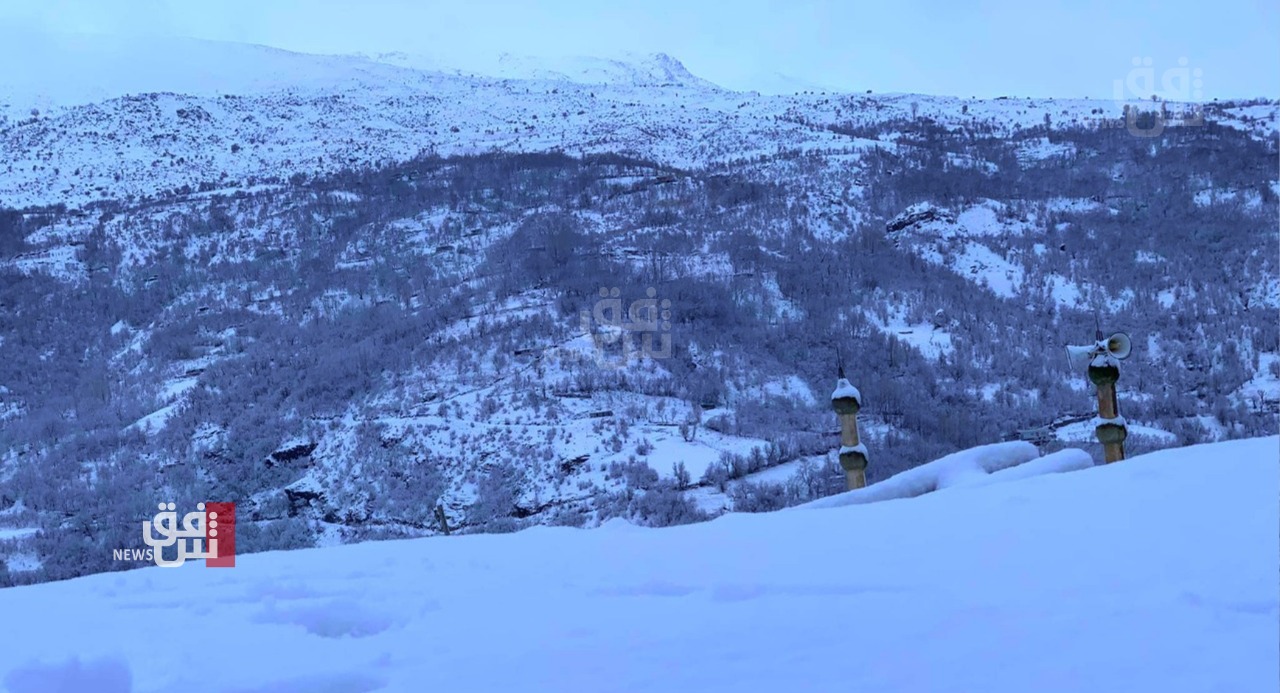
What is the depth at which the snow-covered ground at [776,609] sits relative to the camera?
3.20m

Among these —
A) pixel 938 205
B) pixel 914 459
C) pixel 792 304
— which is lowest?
pixel 914 459

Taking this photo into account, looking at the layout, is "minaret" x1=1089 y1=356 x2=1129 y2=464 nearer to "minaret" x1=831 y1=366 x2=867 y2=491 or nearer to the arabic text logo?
"minaret" x1=831 y1=366 x2=867 y2=491

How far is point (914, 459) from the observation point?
19.5 metres

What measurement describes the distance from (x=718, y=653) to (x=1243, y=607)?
1.79m

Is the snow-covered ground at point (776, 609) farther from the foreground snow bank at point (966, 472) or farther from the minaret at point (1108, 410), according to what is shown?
the minaret at point (1108, 410)

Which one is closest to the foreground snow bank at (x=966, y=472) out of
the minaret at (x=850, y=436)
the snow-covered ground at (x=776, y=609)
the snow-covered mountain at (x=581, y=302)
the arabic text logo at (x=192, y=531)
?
the snow-covered ground at (x=776, y=609)

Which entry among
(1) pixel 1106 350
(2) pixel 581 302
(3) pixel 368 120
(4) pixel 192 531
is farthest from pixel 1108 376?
(3) pixel 368 120

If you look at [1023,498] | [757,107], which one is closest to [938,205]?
[757,107]

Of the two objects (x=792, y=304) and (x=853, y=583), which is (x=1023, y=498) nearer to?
(x=853, y=583)

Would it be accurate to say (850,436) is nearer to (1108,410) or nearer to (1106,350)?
(1108,410)

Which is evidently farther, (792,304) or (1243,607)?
(792,304)

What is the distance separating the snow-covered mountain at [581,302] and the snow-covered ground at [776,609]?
11521mm

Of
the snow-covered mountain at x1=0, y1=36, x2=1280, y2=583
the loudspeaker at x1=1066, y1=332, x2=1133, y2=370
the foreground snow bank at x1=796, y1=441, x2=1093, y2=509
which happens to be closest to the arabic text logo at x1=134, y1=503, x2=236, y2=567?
the snow-covered mountain at x1=0, y1=36, x2=1280, y2=583

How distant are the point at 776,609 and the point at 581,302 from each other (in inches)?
952
